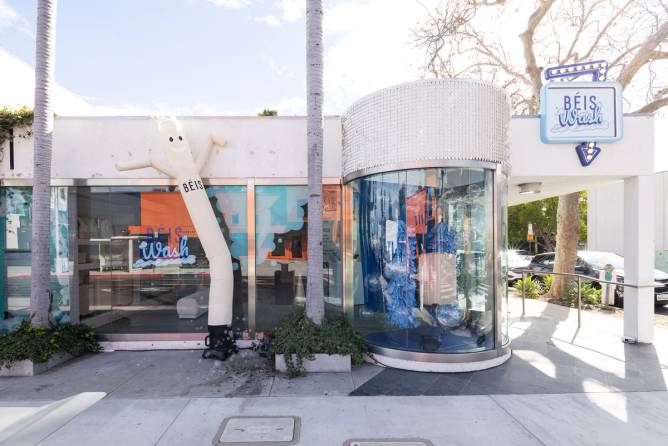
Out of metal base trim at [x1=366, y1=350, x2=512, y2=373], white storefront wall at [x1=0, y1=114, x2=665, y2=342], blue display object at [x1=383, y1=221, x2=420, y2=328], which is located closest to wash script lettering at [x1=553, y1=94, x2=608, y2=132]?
white storefront wall at [x1=0, y1=114, x2=665, y2=342]

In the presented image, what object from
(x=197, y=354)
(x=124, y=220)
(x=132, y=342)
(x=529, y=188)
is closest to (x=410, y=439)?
(x=197, y=354)

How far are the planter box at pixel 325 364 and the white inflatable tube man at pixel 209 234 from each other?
1069 millimetres

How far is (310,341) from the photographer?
4703 mm

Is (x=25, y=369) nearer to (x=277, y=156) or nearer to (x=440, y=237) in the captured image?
(x=277, y=156)

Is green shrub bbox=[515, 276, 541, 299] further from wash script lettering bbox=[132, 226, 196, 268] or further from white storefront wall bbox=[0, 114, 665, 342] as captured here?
wash script lettering bbox=[132, 226, 196, 268]

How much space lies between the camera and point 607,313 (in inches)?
337

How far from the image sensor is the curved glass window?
5055 mm

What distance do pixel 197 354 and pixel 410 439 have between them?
3.79 m

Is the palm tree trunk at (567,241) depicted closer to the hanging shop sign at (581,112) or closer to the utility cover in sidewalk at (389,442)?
the hanging shop sign at (581,112)

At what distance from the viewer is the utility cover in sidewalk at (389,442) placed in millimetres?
Answer: 3109

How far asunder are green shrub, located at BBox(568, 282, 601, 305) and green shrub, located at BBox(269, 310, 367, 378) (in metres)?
8.28

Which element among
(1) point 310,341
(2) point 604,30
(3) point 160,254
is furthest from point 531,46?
(3) point 160,254

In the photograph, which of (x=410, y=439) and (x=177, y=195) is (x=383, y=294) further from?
(x=177, y=195)

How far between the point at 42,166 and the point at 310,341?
15.7 feet
